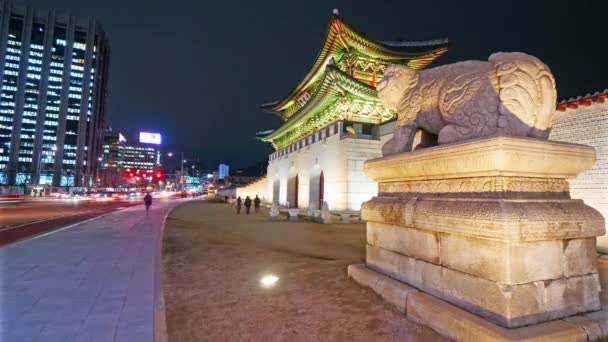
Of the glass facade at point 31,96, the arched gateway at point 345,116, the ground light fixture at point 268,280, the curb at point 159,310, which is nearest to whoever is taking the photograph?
the curb at point 159,310

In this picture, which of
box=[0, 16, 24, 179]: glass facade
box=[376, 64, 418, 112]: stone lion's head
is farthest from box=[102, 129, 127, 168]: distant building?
box=[376, 64, 418, 112]: stone lion's head

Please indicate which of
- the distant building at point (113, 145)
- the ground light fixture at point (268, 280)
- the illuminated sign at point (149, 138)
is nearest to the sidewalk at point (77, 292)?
Result: the ground light fixture at point (268, 280)

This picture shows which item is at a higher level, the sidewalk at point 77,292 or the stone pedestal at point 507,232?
the stone pedestal at point 507,232

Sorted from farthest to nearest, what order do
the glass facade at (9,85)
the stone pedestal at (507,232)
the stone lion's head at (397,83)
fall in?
the glass facade at (9,85) → the stone lion's head at (397,83) → the stone pedestal at (507,232)

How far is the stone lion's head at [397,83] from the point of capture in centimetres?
379

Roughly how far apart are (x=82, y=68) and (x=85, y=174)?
2940 centimetres

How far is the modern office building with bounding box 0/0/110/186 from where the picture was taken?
7362cm

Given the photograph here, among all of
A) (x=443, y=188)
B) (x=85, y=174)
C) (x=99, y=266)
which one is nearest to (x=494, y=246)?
(x=443, y=188)

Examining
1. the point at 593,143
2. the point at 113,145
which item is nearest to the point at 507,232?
the point at 593,143

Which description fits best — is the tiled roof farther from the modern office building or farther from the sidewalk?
the modern office building

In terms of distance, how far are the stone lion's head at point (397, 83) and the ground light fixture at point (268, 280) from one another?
2.90 meters

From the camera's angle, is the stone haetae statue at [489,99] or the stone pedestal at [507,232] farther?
the stone haetae statue at [489,99]

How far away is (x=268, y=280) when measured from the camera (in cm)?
435

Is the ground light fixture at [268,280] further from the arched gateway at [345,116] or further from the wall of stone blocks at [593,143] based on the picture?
the arched gateway at [345,116]
